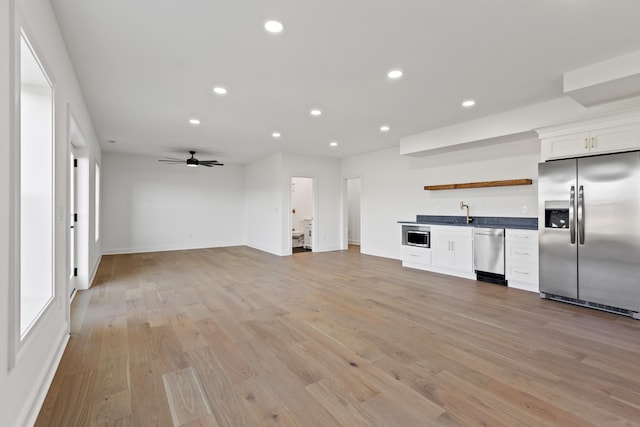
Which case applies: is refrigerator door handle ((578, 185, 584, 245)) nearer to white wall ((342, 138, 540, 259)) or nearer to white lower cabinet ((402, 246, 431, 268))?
white wall ((342, 138, 540, 259))

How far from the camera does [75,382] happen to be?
6.67 ft

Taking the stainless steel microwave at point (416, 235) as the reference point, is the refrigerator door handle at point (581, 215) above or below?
above

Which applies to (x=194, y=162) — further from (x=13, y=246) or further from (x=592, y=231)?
(x=592, y=231)

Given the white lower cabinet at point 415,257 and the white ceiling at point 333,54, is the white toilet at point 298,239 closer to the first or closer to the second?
the white lower cabinet at point 415,257

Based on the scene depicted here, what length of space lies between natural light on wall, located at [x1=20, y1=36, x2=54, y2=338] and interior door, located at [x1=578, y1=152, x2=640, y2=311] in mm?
5470

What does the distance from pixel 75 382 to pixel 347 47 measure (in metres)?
3.39

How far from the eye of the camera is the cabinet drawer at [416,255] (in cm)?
564

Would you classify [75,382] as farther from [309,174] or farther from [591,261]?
[309,174]

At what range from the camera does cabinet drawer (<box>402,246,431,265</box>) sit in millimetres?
5637

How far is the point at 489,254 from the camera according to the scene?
475 cm

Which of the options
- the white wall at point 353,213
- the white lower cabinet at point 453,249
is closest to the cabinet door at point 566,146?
the white lower cabinet at point 453,249

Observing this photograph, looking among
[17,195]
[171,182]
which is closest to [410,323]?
[17,195]

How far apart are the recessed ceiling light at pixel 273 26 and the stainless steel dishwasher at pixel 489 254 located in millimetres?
4242

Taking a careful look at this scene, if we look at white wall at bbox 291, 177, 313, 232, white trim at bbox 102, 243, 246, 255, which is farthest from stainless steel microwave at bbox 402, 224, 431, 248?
white wall at bbox 291, 177, 313, 232
